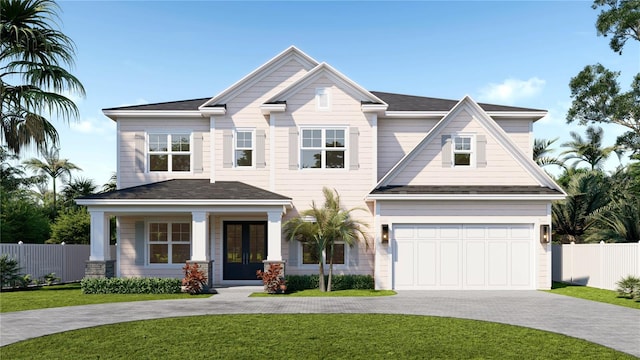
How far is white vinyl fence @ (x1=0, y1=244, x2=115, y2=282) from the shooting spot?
20.6 meters

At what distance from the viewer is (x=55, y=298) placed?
55.3 feet

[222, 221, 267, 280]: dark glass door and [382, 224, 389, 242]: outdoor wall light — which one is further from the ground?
[382, 224, 389, 242]: outdoor wall light

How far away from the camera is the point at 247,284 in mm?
20672

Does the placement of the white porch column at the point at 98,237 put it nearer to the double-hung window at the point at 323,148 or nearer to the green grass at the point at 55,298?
the green grass at the point at 55,298

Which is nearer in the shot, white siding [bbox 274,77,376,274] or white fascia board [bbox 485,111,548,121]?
white siding [bbox 274,77,376,274]

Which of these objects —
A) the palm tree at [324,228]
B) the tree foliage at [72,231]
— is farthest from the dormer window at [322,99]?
the tree foliage at [72,231]

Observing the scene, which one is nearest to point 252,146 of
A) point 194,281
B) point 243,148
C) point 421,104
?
point 243,148

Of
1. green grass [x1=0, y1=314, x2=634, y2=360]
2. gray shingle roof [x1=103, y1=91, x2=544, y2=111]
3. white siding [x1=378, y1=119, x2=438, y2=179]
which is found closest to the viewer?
green grass [x1=0, y1=314, x2=634, y2=360]

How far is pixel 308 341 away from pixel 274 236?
29.5 ft

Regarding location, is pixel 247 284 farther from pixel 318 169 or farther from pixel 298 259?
pixel 318 169

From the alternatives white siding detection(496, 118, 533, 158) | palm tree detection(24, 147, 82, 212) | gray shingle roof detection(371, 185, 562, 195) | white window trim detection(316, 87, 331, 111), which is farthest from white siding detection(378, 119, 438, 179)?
palm tree detection(24, 147, 82, 212)

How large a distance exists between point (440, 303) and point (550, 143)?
22778mm

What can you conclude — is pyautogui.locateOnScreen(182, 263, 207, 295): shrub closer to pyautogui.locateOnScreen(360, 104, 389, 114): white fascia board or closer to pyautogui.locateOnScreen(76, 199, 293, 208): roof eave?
pyautogui.locateOnScreen(76, 199, 293, 208): roof eave

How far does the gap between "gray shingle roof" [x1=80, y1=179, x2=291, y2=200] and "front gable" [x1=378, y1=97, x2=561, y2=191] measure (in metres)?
5.20
